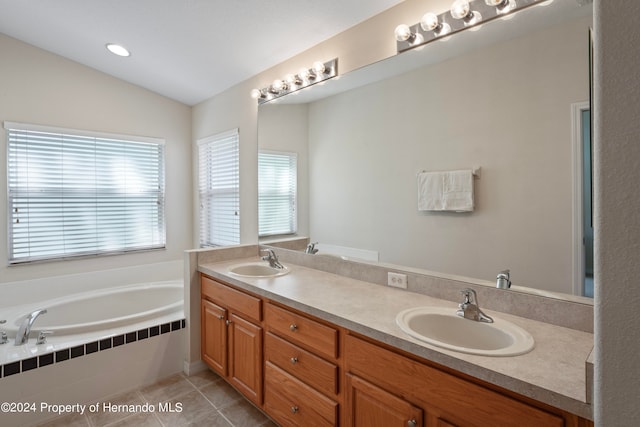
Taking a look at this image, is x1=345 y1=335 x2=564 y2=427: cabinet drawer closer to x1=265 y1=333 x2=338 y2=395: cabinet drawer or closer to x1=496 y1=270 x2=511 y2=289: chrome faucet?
x1=265 y1=333 x2=338 y2=395: cabinet drawer

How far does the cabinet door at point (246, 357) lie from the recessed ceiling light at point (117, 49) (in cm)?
240

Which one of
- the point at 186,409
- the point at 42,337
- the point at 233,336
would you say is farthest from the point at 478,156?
the point at 42,337

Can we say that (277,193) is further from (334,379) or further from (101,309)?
(101,309)

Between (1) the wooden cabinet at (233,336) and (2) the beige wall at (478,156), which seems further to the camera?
(1) the wooden cabinet at (233,336)

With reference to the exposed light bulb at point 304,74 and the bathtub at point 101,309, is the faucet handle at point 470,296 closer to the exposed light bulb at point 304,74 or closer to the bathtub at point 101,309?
the exposed light bulb at point 304,74

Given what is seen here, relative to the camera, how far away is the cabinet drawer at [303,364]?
1.52 m

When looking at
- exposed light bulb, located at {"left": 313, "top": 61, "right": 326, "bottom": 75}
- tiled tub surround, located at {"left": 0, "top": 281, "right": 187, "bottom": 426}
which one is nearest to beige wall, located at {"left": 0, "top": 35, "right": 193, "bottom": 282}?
tiled tub surround, located at {"left": 0, "top": 281, "right": 187, "bottom": 426}

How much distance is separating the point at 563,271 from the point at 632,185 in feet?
3.02

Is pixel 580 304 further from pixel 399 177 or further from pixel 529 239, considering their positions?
pixel 399 177

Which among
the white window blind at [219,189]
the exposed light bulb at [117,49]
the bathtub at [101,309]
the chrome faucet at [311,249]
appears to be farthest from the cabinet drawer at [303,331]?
the exposed light bulb at [117,49]

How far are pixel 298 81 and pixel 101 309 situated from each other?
2744 mm

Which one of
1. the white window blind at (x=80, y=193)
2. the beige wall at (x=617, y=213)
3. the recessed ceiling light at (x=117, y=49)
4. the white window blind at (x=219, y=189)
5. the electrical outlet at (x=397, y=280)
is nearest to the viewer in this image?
the beige wall at (x=617, y=213)

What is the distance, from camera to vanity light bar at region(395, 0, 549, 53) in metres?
1.52

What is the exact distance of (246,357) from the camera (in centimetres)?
207
